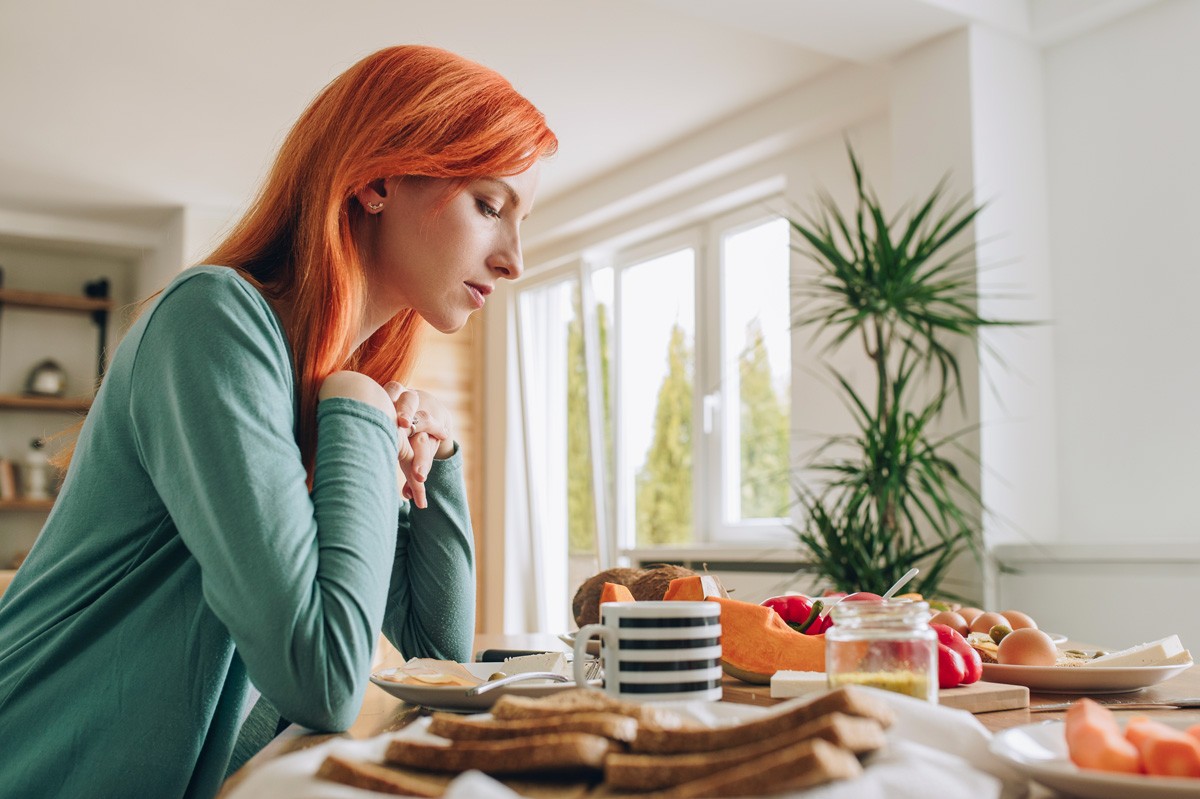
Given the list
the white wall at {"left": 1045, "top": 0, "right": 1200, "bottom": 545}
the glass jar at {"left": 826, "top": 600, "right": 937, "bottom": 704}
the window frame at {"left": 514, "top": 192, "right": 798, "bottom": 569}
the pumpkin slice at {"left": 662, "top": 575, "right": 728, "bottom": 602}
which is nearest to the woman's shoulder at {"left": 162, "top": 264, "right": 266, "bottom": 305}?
the pumpkin slice at {"left": 662, "top": 575, "right": 728, "bottom": 602}

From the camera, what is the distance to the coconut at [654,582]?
1.29 meters

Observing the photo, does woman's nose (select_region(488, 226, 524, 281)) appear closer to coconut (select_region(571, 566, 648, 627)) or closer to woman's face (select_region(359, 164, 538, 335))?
woman's face (select_region(359, 164, 538, 335))

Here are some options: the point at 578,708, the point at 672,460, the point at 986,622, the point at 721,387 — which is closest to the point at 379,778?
the point at 578,708

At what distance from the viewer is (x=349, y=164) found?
1143 mm

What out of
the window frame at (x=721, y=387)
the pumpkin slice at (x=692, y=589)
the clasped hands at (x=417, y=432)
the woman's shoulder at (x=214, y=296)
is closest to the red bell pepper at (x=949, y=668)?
the pumpkin slice at (x=692, y=589)

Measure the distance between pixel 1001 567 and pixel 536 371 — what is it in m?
3.39

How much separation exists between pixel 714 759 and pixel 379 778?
18 centimetres

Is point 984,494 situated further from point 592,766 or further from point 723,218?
point 592,766

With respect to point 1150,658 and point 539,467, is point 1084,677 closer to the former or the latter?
point 1150,658

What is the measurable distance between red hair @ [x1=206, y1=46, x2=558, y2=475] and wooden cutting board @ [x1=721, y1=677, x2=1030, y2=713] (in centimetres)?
48

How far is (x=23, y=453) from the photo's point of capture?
668 centimetres

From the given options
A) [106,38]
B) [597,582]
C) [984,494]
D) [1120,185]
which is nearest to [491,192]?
[597,582]

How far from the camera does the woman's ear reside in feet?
3.93

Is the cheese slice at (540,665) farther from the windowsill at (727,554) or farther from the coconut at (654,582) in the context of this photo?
the windowsill at (727,554)
